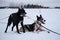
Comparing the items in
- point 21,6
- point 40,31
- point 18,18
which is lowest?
point 40,31

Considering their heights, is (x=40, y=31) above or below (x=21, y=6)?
below

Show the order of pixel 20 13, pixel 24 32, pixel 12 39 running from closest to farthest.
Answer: pixel 12 39 → pixel 20 13 → pixel 24 32

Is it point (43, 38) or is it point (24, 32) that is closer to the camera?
point (43, 38)

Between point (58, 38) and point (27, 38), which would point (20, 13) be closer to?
point (27, 38)

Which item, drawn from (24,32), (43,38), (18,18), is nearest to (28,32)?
(24,32)

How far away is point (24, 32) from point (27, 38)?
1009 millimetres

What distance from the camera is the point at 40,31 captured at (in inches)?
263

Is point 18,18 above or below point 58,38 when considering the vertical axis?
above

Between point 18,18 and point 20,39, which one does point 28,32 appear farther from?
point 20,39

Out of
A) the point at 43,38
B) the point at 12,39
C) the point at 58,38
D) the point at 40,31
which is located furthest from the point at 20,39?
the point at 40,31

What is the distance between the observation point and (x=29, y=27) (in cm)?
653

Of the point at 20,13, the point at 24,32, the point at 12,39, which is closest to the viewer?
the point at 12,39

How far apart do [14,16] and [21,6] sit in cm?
40

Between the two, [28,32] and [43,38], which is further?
[28,32]
